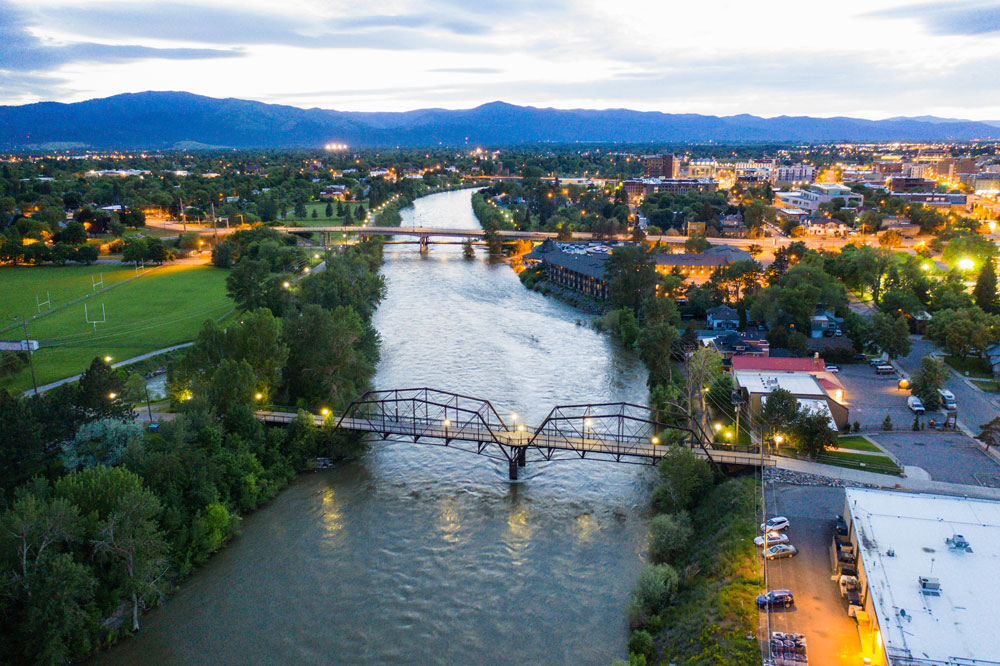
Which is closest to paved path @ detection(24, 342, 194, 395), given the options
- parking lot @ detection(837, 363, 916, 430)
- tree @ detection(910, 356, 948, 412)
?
parking lot @ detection(837, 363, 916, 430)

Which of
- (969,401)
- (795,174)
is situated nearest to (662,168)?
(795,174)

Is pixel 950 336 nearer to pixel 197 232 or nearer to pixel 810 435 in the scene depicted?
pixel 810 435

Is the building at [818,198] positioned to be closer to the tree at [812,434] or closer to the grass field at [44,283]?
the tree at [812,434]

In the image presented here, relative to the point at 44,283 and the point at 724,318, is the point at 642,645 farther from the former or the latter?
the point at 44,283

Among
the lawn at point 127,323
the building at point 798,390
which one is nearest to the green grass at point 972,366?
the building at point 798,390

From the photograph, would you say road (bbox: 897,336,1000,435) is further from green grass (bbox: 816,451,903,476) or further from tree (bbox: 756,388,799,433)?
tree (bbox: 756,388,799,433)

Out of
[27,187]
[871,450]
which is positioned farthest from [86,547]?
[27,187]

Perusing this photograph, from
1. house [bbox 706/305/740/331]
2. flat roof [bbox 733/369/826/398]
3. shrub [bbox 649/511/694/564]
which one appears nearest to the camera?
shrub [bbox 649/511/694/564]
